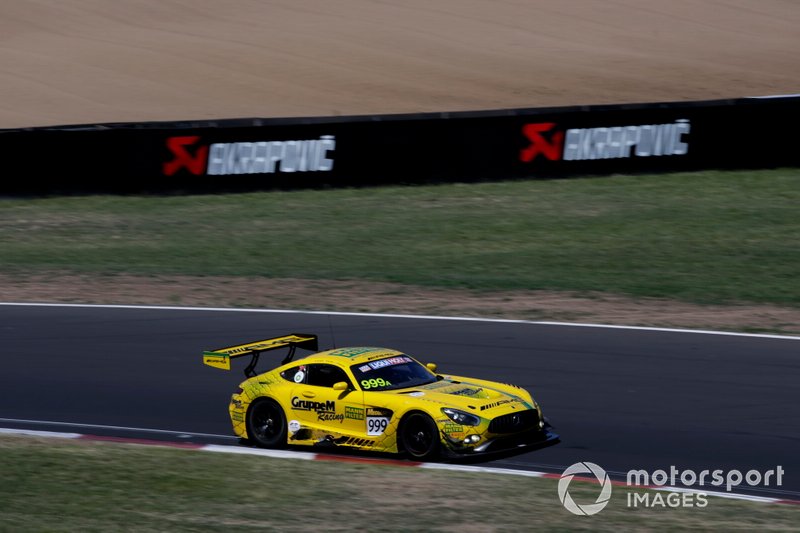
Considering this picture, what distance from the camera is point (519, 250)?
21016 millimetres

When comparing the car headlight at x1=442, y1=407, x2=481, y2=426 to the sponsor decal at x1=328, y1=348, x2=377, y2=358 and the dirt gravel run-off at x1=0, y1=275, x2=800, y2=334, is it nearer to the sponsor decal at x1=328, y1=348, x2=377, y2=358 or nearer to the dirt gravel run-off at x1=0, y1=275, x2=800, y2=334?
the sponsor decal at x1=328, y1=348, x2=377, y2=358

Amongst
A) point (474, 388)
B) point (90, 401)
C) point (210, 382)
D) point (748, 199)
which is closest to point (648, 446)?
point (474, 388)

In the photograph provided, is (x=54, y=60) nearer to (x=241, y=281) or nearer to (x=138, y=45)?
(x=138, y=45)

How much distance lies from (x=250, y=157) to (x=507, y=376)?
11536mm

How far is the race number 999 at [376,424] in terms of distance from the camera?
1076 centimetres

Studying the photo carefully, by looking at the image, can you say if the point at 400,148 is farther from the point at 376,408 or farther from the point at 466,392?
the point at 376,408

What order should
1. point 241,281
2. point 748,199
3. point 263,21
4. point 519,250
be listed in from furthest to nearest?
point 263,21, point 748,199, point 519,250, point 241,281

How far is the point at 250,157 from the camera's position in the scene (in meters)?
23.6

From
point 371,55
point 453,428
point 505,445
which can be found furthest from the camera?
point 371,55

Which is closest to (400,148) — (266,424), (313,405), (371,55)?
(266,424)

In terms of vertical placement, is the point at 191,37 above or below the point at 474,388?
above

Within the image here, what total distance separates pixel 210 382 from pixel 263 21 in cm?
3129

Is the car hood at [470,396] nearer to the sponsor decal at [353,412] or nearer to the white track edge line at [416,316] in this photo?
the sponsor decal at [353,412]

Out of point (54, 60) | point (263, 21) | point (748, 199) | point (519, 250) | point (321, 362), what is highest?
point (263, 21)
